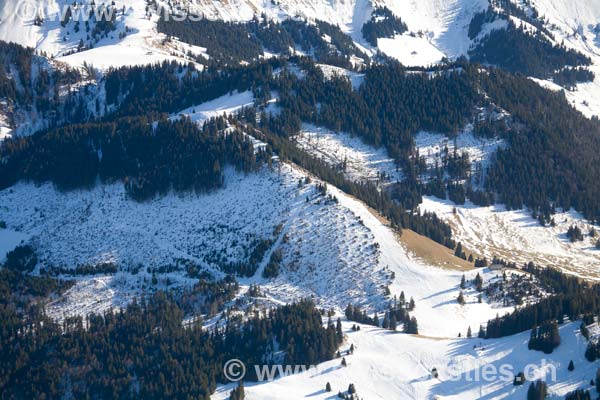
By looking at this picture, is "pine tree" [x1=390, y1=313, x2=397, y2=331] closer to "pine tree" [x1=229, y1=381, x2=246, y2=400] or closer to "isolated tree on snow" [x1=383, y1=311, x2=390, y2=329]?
"isolated tree on snow" [x1=383, y1=311, x2=390, y2=329]

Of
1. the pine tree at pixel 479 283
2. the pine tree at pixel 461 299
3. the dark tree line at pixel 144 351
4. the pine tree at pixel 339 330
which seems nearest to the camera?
the dark tree line at pixel 144 351

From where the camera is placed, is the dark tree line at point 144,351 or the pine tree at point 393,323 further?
the pine tree at point 393,323

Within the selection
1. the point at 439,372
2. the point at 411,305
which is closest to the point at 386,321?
the point at 411,305

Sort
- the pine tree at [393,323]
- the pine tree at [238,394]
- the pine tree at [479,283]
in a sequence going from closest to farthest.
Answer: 1. the pine tree at [238,394]
2. the pine tree at [393,323]
3. the pine tree at [479,283]

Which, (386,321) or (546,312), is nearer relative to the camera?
(546,312)

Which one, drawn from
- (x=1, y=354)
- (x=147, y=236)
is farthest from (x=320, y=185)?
(x=1, y=354)

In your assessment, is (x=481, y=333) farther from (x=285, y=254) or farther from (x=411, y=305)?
(x=285, y=254)

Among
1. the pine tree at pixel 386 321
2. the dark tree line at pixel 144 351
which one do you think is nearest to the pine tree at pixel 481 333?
the pine tree at pixel 386 321

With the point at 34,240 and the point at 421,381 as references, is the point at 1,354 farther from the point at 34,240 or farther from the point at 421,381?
the point at 421,381

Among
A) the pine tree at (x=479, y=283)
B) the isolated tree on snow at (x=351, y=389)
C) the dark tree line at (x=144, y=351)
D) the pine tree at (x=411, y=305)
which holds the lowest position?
the dark tree line at (x=144, y=351)

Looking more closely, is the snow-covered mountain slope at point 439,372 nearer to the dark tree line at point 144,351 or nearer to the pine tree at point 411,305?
the dark tree line at point 144,351
